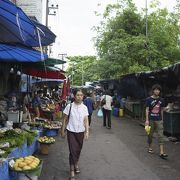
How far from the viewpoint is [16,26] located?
299 inches

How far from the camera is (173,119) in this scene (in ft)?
42.5

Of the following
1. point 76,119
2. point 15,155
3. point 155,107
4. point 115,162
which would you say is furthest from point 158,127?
point 15,155

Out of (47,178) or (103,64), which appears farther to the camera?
(103,64)

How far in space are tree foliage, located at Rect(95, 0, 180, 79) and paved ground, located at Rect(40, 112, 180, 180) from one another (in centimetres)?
1321

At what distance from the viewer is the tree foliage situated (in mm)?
25266

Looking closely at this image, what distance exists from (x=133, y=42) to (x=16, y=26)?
59.9 ft

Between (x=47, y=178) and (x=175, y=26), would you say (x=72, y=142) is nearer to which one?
(x=47, y=178)

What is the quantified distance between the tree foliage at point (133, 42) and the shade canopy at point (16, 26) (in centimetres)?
1650

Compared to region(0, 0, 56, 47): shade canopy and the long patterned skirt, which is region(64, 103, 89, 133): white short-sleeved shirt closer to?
the long patterned skirt

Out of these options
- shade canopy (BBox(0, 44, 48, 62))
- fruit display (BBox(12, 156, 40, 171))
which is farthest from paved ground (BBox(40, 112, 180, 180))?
shade canopy (BBox(0, 44, 48, 62))

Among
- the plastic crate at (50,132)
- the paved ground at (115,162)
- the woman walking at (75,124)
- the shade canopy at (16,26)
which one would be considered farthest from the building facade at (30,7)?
the woman walking at (75,124)

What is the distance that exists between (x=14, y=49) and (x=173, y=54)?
20110mm

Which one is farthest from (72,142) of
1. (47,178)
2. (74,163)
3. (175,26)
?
(175,26)

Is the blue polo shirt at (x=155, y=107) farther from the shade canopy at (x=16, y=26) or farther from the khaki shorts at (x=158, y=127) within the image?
the shade canopy at (x=16, y=26)
